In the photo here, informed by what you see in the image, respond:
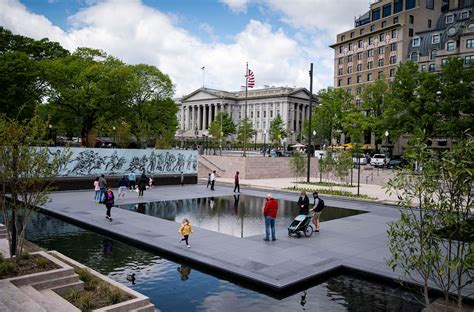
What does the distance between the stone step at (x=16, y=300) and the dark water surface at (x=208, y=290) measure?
9.57ft

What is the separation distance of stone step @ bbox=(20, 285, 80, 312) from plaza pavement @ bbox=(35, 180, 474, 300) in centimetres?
462

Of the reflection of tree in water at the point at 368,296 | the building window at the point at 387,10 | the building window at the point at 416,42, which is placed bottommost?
the reflection of tree in water at the point at 368,296

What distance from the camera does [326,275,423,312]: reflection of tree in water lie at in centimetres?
998

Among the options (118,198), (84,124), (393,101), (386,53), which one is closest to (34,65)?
(84,124)

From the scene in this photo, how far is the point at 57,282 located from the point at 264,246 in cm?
753

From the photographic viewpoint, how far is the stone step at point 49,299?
8.18 meters

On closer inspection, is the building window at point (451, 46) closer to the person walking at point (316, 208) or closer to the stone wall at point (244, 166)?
the stone wall at point (244, 166)

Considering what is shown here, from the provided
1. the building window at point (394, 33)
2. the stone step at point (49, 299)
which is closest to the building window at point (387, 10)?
the building window at point (394, 33)

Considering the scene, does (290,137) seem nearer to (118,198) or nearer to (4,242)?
(118,198)

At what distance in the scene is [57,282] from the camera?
975cm

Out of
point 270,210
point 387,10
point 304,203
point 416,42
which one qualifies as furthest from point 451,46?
point 270,210

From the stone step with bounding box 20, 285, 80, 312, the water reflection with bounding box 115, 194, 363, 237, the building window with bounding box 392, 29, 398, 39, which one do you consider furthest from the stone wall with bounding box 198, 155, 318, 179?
the building window with bounding box 392, 29, 398, 39

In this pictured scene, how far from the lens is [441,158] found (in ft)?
22.9

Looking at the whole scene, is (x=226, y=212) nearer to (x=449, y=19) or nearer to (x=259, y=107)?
(x=449, y=19)
